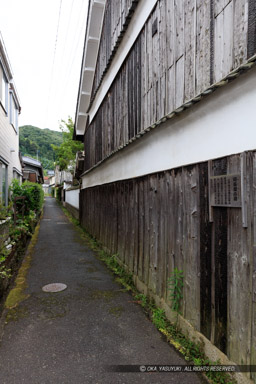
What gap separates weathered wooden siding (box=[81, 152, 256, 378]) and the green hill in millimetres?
71984

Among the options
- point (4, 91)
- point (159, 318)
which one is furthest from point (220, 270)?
point (4, 91)

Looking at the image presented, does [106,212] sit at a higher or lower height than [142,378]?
higher

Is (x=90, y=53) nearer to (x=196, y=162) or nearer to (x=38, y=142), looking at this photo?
(x=196, y=162)

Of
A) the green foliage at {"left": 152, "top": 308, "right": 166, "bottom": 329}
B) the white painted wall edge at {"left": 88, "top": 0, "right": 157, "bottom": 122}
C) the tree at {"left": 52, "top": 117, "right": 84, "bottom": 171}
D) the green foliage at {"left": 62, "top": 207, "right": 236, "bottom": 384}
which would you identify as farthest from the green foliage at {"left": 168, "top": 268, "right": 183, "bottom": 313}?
the tree at {"left": 52, "top": 117, "right": 84, "bottom": 171}

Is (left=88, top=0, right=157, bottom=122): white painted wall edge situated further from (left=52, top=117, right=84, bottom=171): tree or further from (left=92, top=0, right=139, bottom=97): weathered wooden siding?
(left=52, top=117, right=84, bottom=171): tree

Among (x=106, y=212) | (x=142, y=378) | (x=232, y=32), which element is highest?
(x=232, y=32)

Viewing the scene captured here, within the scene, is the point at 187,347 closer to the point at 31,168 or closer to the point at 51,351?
the point at 51,351

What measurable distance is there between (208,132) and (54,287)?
15.4 feet

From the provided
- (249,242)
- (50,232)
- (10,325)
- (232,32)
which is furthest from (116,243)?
(50,232)

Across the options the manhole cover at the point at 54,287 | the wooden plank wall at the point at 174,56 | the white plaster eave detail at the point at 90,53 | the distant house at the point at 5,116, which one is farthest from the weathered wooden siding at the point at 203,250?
the white plaster eave detail at the point at 90,53

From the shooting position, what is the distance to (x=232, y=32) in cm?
264

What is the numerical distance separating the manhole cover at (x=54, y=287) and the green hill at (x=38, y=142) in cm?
7067

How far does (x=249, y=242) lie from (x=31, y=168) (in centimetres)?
3086

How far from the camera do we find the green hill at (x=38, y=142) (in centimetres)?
7344
